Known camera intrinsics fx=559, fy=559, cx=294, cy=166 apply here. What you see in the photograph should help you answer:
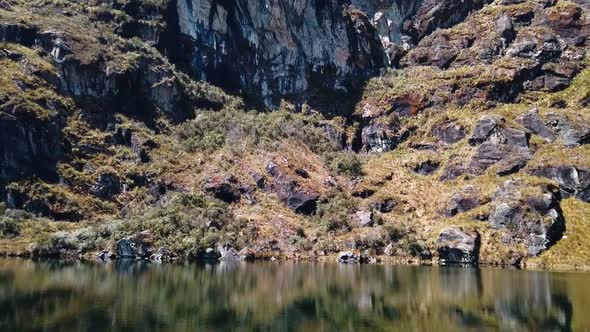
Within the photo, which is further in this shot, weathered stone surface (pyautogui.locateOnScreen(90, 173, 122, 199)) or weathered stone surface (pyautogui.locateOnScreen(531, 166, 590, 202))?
weathered stone surface (pyautogui.locateOnScreen(90, 173, 122, 199))

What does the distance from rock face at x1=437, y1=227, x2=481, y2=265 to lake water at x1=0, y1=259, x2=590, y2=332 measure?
4488 centimetres

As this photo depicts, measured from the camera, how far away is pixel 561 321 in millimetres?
62281

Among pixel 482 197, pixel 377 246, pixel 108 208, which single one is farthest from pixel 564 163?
pixel 108 208

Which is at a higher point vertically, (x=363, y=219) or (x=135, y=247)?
(x=363, y=219)

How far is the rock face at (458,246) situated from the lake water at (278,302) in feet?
147

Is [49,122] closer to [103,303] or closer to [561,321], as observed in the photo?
[103,303]

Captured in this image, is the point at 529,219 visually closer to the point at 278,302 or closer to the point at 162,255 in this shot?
the point at 162,255

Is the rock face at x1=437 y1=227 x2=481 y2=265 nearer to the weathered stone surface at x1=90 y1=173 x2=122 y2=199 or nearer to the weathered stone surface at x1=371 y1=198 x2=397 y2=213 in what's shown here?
the weathered stone surface at x1=371 y1=198 x2=397 y2=213

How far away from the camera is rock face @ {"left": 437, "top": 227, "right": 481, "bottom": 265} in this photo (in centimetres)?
15575

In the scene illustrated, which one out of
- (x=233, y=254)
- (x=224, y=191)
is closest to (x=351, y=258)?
(x=233, y=254)

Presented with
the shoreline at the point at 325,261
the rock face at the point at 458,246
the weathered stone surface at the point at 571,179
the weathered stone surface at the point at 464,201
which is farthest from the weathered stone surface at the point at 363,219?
the weathered stone surface at the point at 571,179

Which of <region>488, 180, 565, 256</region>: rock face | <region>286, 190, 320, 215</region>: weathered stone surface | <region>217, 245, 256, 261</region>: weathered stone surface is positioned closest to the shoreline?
<region>217, 245, 256, 261</region>: weathered stone surface

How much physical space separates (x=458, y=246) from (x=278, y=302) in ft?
316

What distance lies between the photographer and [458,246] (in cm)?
15775
